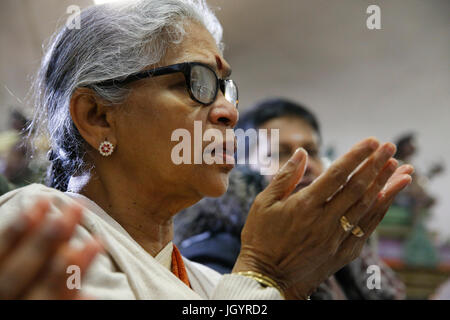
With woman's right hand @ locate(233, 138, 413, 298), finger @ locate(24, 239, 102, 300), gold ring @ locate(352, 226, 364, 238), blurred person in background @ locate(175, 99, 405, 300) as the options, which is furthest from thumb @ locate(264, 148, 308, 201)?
blurred person in background @ locate(175, 99, 405, 300)

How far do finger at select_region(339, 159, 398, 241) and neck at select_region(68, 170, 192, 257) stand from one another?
568mm

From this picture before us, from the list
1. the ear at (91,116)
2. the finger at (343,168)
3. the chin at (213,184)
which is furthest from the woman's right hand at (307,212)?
the ear at (91,116)

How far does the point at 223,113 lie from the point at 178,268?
543 mm

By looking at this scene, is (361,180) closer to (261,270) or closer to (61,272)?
(261,270)

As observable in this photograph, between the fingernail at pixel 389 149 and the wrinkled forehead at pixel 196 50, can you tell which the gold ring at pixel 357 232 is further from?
the wrinkled forehead at pixel 196 50

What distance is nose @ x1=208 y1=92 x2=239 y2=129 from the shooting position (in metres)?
1.41

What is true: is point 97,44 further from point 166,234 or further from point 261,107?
point 261,107

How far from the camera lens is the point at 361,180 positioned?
107 centimetres

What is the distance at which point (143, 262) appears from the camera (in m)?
1.16

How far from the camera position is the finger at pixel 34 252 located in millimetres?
701

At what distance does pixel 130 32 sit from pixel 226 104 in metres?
0.39

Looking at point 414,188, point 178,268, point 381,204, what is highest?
point 381,204

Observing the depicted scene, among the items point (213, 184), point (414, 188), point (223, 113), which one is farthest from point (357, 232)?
point (414, 188)

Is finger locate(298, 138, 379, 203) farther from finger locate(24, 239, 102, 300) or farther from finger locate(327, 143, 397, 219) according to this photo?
finger locate(24, 239, 102, 300)
